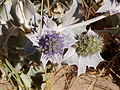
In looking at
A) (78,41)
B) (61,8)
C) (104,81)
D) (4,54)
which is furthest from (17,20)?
(104,81)

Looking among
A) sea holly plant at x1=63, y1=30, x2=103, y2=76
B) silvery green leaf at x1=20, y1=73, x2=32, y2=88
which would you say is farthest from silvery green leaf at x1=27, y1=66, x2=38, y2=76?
sea holly plant at x1=63, y1=30, x2=103, y2=76

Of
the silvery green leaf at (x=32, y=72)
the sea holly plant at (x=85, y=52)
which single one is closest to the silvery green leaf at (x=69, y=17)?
the sea holly plant at (x=85, y=52)

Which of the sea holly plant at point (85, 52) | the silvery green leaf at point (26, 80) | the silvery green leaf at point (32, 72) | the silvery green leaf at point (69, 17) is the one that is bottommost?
the silvery green leaf at point (26, 80)

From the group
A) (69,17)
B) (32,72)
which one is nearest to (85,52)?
(69,17)

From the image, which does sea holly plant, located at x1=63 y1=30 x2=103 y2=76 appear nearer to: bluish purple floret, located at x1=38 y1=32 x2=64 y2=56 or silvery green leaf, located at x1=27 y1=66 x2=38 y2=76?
bluish purple floret, located at x1=38 y1=32 x2=64 y2=56

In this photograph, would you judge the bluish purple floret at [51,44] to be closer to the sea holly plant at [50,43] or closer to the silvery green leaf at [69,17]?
the sea holly plant at [50,43]

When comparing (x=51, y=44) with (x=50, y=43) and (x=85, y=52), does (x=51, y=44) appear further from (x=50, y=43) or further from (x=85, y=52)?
(x=85, y=52)

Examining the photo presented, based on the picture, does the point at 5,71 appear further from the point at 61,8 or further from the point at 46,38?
the point at 61,8
